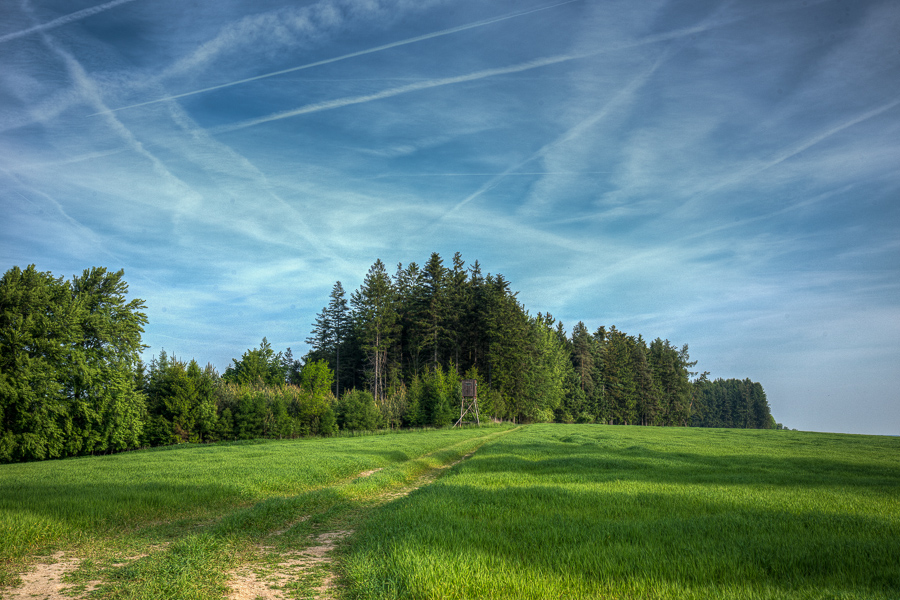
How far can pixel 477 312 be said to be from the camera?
69.8 meters

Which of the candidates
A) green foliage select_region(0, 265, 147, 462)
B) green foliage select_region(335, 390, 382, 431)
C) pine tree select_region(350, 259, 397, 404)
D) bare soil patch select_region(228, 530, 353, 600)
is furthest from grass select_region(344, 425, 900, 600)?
pine tree select_region(350, 259, 397, 404)

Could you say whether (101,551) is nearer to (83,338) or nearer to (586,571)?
(586,571)

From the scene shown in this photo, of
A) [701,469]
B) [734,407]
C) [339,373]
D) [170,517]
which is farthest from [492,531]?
[734,407]

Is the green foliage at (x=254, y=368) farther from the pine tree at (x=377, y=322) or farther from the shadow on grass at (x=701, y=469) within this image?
the shadow on grass at (x=701, y=469)

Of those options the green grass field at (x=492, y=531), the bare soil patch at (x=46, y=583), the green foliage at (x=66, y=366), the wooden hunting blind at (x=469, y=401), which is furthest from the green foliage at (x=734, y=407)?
the bare soil patch at (x=46, y=583)

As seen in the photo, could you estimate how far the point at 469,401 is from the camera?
2191 inches

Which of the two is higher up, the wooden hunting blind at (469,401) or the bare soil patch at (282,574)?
the wooden hunting blind at (469,401)

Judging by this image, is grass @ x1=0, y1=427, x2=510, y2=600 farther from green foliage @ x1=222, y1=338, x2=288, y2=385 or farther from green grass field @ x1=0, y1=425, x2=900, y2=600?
green foliage @ x1=222, y1=338, x2=288, y2=385

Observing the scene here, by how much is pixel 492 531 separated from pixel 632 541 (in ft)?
7.29

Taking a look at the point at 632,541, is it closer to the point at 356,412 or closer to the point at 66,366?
the point at 66,366

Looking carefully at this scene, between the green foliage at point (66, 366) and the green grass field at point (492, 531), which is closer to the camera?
the green grass field at point (492, 531)

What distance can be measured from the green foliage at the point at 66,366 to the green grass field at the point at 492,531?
1390cm

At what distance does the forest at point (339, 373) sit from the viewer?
26578 mm

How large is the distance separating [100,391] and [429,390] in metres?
31.5
